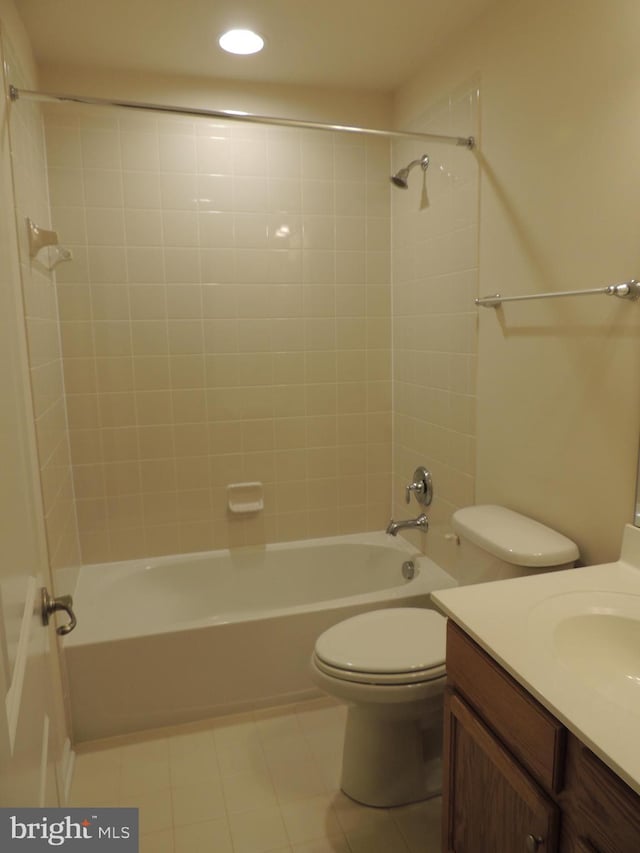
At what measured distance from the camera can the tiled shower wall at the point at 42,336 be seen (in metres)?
1.84

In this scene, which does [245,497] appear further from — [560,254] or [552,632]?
[552,632]

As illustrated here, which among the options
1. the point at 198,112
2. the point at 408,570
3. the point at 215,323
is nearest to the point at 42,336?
the point at 215,323

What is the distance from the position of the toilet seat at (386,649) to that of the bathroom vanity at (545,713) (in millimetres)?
347

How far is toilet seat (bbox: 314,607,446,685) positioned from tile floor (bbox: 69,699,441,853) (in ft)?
1.45

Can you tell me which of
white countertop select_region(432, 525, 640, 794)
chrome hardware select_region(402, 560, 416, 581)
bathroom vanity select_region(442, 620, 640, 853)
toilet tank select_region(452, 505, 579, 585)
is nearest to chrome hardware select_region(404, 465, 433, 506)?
chrome hardware select_region(402, 560, 416, 581)

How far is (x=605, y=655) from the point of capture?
1172 mm

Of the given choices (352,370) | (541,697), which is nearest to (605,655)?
(541,697)

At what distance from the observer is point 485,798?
117 centimetres

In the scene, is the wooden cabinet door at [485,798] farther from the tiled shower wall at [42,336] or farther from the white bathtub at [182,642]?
the tiled shower wall at [42,336]

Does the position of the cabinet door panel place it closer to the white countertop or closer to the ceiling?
the white countertop

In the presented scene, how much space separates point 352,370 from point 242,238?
0.80 m

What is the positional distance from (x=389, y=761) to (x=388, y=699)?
0.28m

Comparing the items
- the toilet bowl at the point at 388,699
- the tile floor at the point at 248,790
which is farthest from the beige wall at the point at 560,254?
the tile floor at the point at 248,790

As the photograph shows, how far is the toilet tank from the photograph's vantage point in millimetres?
1584
